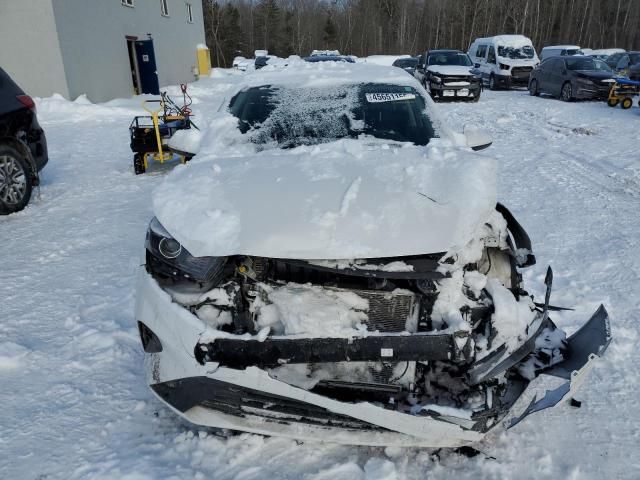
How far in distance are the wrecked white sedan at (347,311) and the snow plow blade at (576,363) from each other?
0.03ft

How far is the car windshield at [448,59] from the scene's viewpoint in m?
17.6

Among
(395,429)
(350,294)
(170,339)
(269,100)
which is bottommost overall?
(395,429)

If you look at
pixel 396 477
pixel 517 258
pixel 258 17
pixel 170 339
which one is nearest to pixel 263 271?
pixel 170 339

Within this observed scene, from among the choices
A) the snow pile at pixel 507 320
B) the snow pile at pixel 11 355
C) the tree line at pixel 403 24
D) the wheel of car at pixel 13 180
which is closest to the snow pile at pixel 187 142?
the snow pile at pixel 11 355

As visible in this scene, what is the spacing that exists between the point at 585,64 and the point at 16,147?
17448 mm

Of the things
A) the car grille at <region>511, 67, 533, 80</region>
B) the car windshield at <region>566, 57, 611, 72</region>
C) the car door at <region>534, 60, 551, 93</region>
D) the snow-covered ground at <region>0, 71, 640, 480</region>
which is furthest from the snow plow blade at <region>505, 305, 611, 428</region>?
the car grille at <region>511, 67, 533, 80</region>

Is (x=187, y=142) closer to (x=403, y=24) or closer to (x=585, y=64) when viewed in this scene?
(x=585, y=64)

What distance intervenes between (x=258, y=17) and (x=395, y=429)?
5927 cm

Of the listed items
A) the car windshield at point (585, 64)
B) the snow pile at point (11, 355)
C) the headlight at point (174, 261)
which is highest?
the headlight at point (174, 261)

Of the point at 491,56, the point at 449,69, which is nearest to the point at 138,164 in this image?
the point at 449,69

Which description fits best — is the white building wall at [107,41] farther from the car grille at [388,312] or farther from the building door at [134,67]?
the car grille at [388,312]

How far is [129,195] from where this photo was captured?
6730 millimetres

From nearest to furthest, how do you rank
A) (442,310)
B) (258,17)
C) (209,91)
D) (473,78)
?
(442,310)
(473,78)
(209,91)
(258,17)

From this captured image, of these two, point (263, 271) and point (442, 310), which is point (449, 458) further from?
point (263, 271)
